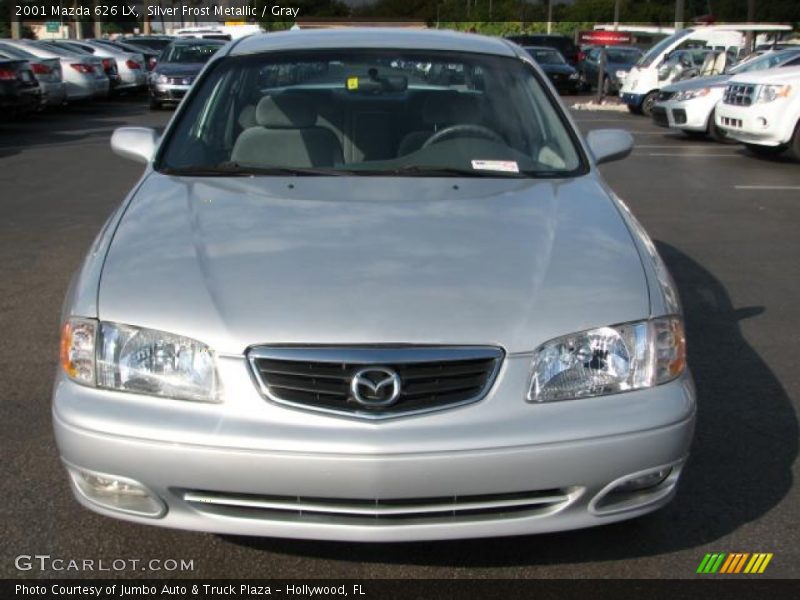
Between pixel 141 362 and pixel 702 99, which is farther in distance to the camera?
pixel 702 99

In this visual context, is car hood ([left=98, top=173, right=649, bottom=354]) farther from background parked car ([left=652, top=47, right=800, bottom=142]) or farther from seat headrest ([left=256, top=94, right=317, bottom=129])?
background parked car ([left=652, top=47, right=800, bottom=142])

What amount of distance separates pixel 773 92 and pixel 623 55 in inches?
690

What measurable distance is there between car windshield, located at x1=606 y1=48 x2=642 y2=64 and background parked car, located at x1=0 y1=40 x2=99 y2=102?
578 inches

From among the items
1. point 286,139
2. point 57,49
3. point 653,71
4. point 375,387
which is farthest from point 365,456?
point 57,49

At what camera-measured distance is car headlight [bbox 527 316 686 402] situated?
2.77 metres

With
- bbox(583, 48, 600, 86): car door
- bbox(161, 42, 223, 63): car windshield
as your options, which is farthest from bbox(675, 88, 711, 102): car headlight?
bbox(583, 48, 600, 86): car door

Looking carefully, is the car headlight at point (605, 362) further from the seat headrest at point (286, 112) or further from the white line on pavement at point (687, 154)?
the white line on pavement at point (687, 154)

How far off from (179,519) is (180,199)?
1.29 m

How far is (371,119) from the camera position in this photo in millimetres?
4473

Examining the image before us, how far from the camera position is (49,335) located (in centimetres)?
531

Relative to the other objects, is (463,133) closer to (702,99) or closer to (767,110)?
(767,110)
